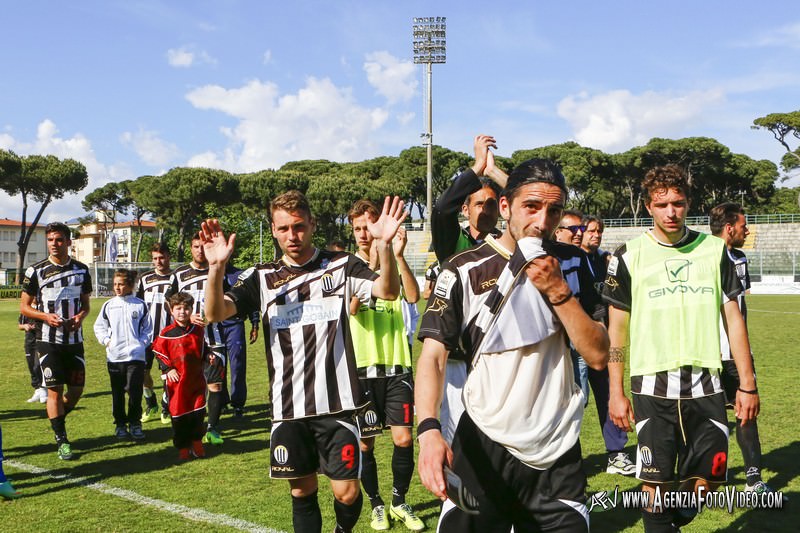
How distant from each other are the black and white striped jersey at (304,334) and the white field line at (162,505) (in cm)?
151

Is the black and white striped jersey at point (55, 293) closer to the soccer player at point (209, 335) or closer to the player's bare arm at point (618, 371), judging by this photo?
the soccer player at point (209, 335)

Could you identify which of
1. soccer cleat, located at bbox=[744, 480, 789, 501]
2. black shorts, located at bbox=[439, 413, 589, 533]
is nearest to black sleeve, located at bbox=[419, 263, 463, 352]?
black shorts, located at bbox=[439, 413, 589, 533]

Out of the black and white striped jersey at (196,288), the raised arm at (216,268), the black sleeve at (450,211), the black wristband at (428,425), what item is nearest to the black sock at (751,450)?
the black sleeve at (450,211)

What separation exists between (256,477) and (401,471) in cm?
201

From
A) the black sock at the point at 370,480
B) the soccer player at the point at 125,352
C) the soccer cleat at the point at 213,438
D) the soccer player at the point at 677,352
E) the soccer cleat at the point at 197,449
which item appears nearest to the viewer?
the soccer player at the point at 677,352

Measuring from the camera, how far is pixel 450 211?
395 centimetres

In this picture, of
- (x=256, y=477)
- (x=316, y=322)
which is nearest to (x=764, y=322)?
(x=256, y=477)

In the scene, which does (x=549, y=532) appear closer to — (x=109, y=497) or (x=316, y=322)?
(x=316, y=322)

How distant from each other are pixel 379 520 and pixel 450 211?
2.76m

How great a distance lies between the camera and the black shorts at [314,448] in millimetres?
4332

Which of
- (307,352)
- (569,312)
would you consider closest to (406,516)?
(307,352)

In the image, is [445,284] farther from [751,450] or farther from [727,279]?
[751,450]

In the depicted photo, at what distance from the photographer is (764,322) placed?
22.1 meters

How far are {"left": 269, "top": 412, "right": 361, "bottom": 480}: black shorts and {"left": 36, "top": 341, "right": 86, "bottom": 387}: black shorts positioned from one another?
473cm
